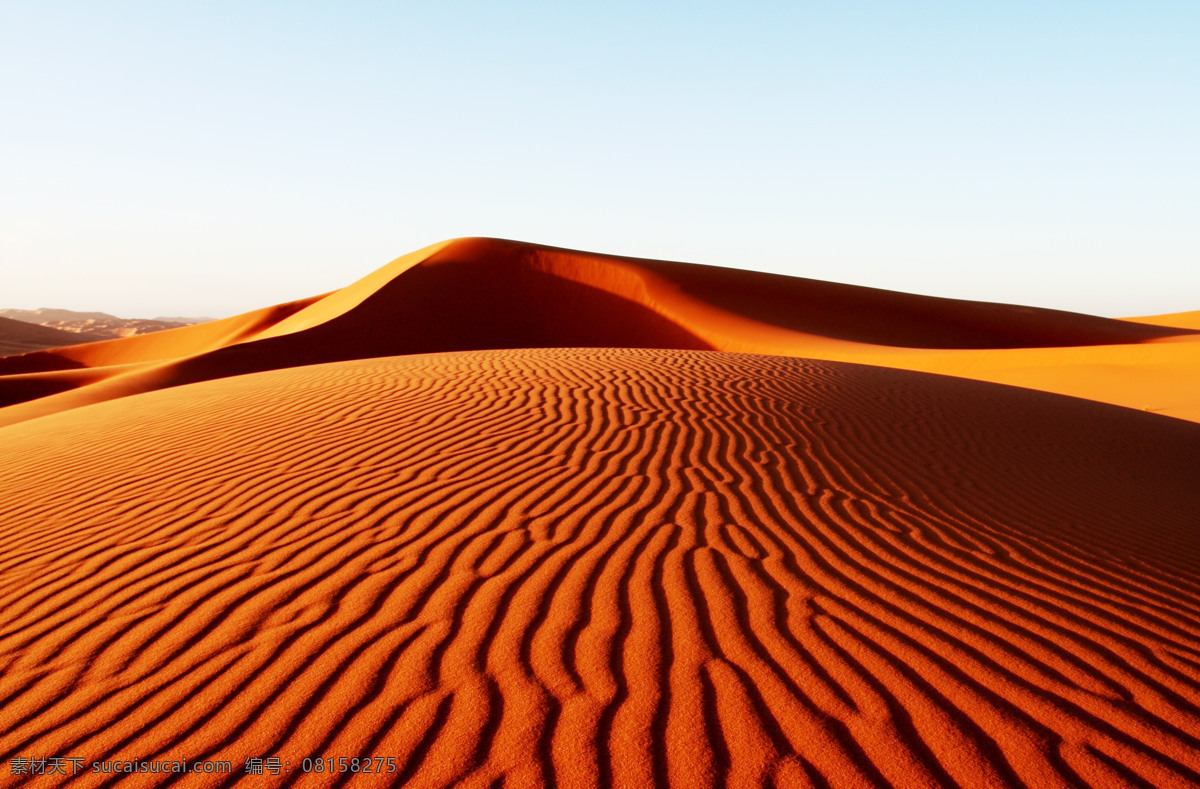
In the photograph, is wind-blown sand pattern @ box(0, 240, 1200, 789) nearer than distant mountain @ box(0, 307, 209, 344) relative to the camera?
Yes

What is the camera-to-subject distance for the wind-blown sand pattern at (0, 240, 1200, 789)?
7.99 ft

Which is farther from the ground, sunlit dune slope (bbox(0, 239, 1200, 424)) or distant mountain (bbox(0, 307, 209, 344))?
sunlit dune slope (bbox(0, 239, 1200, 424))

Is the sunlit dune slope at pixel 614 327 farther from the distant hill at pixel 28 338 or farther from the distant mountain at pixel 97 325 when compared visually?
the distant mountain at pixel 97 325

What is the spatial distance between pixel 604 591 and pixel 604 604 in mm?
128

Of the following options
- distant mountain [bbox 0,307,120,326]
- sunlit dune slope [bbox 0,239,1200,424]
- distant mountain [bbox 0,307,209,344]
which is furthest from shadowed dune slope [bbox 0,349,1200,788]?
distant mountain [bbox 0,307,120,326]

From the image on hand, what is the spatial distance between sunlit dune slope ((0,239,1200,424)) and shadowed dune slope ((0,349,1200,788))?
499 inches

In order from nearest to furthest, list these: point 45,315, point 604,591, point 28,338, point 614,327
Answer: point 604,591
point 614,327
point 28,338
point 45,315

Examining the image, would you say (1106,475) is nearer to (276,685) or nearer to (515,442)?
(515,442)

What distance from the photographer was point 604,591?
11.3ft

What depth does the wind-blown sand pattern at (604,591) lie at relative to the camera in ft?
7.99

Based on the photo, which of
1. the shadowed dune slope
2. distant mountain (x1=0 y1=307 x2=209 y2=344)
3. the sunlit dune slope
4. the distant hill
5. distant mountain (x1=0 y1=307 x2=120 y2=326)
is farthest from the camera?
distant mountain (x1=0 y1=307 x2=120 y2=326)

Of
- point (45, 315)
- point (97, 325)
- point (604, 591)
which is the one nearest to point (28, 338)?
point (97, 325)

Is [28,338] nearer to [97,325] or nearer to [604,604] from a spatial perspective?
[97,325]

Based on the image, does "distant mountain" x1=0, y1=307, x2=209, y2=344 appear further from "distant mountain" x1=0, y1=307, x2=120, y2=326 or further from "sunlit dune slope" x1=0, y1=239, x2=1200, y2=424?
"sunlit dune slope" x1=0, y1=239, x2=1200, y2=424
